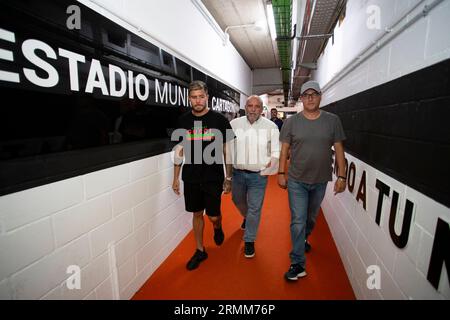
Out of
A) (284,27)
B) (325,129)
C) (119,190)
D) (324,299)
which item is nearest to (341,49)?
(284,27)

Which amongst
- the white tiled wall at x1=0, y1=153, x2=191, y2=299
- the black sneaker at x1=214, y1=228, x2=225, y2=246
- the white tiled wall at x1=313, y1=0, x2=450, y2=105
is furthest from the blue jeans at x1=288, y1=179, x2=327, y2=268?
the white tiled wall at x1=0, y1=153, x2=191, y2=299

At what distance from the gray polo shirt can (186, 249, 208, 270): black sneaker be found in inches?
45.0

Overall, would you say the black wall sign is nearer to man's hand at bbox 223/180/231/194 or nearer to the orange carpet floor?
man's hand at bbox 223/180/231/194

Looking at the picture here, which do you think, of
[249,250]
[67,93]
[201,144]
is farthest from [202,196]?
[67,93]

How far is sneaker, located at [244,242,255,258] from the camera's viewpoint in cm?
229

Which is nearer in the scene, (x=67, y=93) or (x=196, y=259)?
(x=67, y=93)

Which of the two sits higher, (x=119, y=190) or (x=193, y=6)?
(x=193, y=6)

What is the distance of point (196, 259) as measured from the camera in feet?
7.16

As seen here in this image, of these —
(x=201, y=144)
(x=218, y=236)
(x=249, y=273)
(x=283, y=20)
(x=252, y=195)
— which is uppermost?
(x=283, y=20)

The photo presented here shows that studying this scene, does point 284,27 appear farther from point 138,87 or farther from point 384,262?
point 384,262

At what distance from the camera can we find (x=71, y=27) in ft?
3.95

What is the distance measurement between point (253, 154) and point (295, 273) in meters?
1.08

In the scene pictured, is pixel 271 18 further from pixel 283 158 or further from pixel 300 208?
pixel 300 208

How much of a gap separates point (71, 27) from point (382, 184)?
1956 millimetres
